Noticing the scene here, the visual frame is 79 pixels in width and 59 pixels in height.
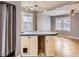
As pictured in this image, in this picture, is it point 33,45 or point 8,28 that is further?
point 33,45

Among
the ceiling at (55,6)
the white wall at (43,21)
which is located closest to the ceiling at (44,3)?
the ceiling at (55,6)

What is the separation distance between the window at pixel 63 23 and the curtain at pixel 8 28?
0.62m

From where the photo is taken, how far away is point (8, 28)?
1517mm

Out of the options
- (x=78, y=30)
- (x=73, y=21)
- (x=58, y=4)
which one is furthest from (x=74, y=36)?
(x=58, y=4)

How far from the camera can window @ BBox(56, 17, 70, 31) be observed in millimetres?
1641

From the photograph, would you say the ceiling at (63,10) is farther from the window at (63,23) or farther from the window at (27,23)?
the window at (27,23)

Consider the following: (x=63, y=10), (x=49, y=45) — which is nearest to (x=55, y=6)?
(x=63, y=10)

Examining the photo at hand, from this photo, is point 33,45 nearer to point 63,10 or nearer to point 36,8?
point 36,8

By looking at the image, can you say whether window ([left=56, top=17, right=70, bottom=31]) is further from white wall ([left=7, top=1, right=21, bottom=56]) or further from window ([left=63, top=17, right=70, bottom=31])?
white wall ([left=7, top=1, right=21, bottom=56])

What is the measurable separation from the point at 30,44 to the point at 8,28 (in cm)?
38

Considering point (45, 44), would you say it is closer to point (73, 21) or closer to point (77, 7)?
point (73, 21)

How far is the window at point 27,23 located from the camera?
5.31 feet

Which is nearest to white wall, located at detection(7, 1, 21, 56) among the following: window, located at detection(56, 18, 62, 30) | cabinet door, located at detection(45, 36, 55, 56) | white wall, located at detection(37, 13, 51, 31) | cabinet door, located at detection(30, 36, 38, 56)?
cabinet door, located at detection(30, 36, 38, 56)

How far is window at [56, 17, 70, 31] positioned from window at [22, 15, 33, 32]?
0.38 meters
